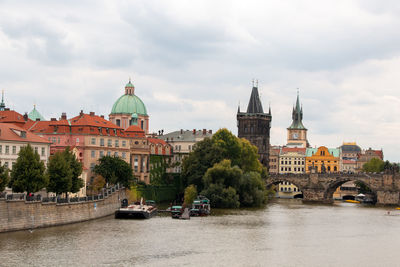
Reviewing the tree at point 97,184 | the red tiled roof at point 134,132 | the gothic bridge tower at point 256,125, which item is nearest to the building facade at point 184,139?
the gothic bridge tower at point 256,125

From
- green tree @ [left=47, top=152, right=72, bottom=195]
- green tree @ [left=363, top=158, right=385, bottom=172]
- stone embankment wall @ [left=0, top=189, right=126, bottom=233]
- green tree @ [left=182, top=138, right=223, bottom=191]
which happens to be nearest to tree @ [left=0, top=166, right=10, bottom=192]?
stone embankment wall @ [left=0, top=189, right=126, bottom=233]

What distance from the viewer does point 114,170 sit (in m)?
104

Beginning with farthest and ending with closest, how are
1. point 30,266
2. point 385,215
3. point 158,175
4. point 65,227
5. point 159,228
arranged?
point 158,175, point 385,215, point 159,228, point 65,227, point 30,266

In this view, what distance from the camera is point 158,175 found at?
130 metres

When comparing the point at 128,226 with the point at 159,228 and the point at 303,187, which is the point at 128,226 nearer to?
the point at 159,228

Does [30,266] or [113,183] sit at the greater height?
[113,183]

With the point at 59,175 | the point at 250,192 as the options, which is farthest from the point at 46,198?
the point at 250,192

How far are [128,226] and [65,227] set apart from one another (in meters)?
8.72

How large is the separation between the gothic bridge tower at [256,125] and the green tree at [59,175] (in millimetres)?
A: 119057

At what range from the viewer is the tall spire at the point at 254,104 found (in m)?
197

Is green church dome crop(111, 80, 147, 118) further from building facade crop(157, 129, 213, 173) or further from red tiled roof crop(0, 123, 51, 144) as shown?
red tiled roof crop(0, 123, 51, 144)

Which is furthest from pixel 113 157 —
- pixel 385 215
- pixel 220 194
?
pixel 385 215

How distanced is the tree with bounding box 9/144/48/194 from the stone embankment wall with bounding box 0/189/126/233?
10.7 feet

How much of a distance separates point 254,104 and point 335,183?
54.6 m
